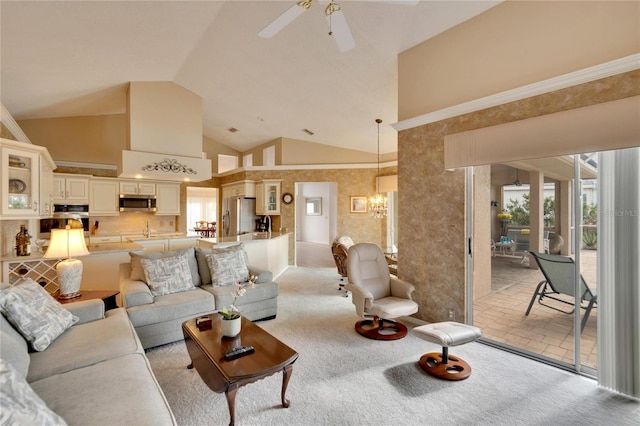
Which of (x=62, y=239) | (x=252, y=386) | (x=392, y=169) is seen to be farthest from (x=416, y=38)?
(x=62, y=239)

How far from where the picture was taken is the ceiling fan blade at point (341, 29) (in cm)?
222

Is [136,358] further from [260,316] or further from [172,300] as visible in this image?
[260,316]

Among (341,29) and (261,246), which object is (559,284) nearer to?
(341,29)

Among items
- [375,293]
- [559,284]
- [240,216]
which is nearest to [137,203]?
[240,216]

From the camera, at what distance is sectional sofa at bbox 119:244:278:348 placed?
2.90 meters

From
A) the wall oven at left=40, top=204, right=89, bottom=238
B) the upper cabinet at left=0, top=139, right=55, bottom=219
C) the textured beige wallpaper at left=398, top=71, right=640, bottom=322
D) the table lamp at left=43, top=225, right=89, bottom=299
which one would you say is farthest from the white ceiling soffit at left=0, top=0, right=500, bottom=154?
the table lamp at left=43, top=225, right=89, bottom=299

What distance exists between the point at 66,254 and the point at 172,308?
3.75 ft

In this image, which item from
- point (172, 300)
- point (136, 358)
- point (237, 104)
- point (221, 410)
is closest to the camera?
point (136, 358)

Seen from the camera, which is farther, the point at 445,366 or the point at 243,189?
the point at 243,189

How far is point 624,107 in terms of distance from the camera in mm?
2139

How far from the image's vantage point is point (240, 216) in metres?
7.75

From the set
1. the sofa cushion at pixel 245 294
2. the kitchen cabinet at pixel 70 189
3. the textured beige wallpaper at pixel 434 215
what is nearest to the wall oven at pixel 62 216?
the kitchen cabinet at pixel 70 189

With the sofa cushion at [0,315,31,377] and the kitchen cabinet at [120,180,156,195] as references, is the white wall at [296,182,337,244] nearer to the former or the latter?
the kitchen cabinet at [120,180,156,195]

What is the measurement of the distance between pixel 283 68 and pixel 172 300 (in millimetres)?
3669
